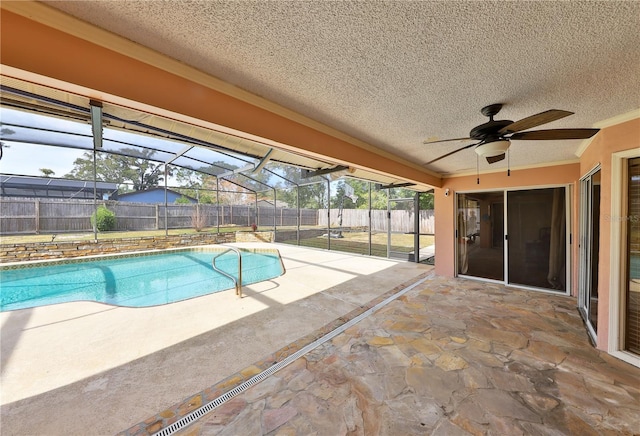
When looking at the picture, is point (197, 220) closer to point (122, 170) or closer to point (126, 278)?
point (126, 278)

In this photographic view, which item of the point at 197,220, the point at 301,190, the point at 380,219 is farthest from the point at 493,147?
the point at 197,220

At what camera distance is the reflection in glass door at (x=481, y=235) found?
5.21 metres

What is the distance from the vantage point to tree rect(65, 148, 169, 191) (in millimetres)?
11289

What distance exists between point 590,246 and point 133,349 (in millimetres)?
5808

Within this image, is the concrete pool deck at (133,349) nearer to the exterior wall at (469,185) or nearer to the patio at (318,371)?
the patio at (318,371)

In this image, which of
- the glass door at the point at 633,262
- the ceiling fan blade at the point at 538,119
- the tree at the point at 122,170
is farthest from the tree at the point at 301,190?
the glass door at the point at 633,262

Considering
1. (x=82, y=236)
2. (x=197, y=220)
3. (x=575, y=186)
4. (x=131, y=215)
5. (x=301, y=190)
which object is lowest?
(x=82, y=236)

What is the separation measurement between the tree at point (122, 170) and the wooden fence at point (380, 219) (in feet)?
27.6

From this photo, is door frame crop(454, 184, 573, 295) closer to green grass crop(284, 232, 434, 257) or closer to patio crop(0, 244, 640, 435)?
patio crop(0, 244, 640, 435)

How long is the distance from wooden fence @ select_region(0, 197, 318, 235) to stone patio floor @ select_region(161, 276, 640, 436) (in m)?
8.53

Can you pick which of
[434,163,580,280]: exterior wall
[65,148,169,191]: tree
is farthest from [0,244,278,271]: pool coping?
[434,163,580,280]: exterior wall

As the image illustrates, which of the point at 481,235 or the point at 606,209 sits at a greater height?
the point at 606,209

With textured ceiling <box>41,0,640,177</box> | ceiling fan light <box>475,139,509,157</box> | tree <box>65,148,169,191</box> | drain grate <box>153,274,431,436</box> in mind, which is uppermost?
tree <box>65,148,169,191</box>

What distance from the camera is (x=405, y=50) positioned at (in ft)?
4.87
